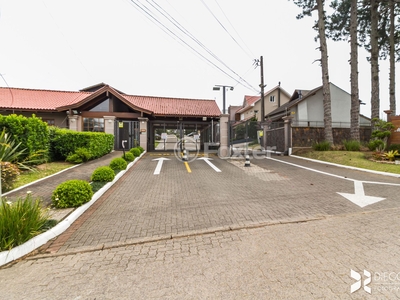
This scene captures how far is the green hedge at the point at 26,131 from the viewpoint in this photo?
7055 millimetres

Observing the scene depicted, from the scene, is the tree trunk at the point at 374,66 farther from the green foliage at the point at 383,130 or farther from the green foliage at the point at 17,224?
the green foliage at the point at 17,224

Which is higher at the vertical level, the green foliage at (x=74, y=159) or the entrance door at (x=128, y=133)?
the entrance door at (x=128, y=133)

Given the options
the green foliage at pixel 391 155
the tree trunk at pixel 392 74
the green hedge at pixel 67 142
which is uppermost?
the tree trunk at pixel 392 74

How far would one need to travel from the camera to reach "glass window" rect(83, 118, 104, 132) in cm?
1692

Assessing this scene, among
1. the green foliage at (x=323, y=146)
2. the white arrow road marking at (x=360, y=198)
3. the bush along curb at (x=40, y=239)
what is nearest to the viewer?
the bush along curb at (x=40, y=239)

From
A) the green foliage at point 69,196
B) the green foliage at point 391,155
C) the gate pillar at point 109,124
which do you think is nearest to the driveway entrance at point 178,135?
the gate pillar at point 109,124

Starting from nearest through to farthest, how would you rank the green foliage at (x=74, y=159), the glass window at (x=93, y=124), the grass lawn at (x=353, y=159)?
the grass lawn at (x=353, y=159)
the green foliage at (x=74, y=159)
the glass window at (x=93, y=124)

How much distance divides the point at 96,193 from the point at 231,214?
345 centimetres

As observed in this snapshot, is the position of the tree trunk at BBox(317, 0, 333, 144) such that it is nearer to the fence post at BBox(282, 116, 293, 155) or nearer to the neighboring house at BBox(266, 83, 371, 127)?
the fence post at BBox(282, 116, 293, 155)

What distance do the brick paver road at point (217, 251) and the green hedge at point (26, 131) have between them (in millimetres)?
4688

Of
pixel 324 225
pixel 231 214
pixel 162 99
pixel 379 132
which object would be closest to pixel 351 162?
pixel 379 132

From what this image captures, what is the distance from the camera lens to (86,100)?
15852 mm

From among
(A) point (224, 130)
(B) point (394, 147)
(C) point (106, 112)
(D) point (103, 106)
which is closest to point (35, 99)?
(D) point (103, 106)

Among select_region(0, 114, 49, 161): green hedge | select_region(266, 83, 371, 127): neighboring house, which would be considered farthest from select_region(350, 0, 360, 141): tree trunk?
select_region(0, 114, 49, 161): green hedge
